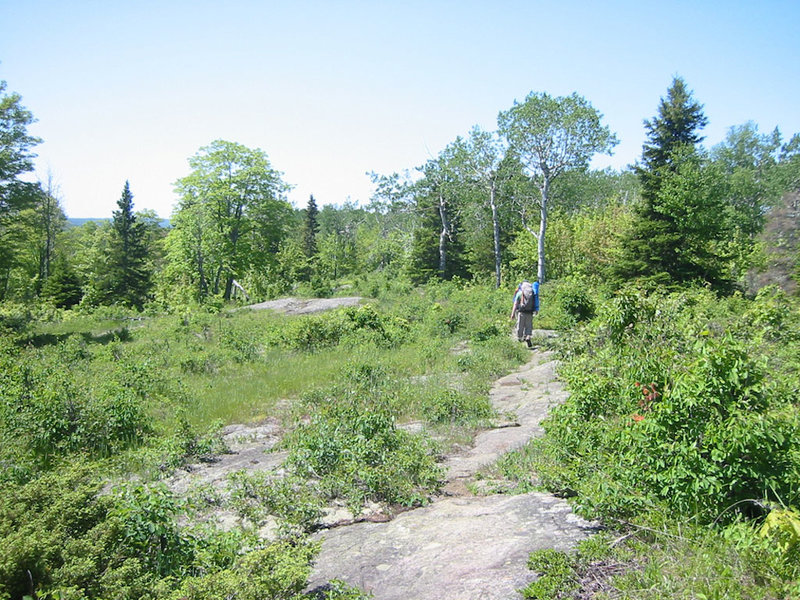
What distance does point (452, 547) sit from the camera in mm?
4047

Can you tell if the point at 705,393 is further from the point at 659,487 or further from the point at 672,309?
the point at 672,309

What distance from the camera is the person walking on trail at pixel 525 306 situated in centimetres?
1369

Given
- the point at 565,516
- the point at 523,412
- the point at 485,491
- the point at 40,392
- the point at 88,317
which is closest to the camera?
the point at 565,516

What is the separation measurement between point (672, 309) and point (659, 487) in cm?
398

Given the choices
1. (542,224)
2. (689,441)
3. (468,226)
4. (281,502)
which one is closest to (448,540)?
(281,502)

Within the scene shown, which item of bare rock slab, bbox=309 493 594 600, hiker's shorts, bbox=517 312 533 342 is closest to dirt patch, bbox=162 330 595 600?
bare rock slab, bbox=309 493 594 600

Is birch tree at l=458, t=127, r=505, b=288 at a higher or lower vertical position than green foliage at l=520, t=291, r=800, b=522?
higher

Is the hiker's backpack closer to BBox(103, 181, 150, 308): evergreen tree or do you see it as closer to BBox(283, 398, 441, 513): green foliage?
BBox(283, 398, 441, 513): green foliage

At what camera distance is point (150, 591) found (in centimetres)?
345

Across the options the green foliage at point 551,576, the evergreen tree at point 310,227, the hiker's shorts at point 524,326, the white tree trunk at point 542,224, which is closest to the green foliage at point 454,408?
the green foliage at point 551,576

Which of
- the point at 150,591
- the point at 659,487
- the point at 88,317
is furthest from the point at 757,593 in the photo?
the point at 88,317

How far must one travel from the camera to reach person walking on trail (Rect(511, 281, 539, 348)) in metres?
13.7

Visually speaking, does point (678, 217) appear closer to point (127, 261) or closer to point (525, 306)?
point (525, 306)

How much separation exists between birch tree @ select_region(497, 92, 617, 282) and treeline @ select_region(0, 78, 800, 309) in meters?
0.07
